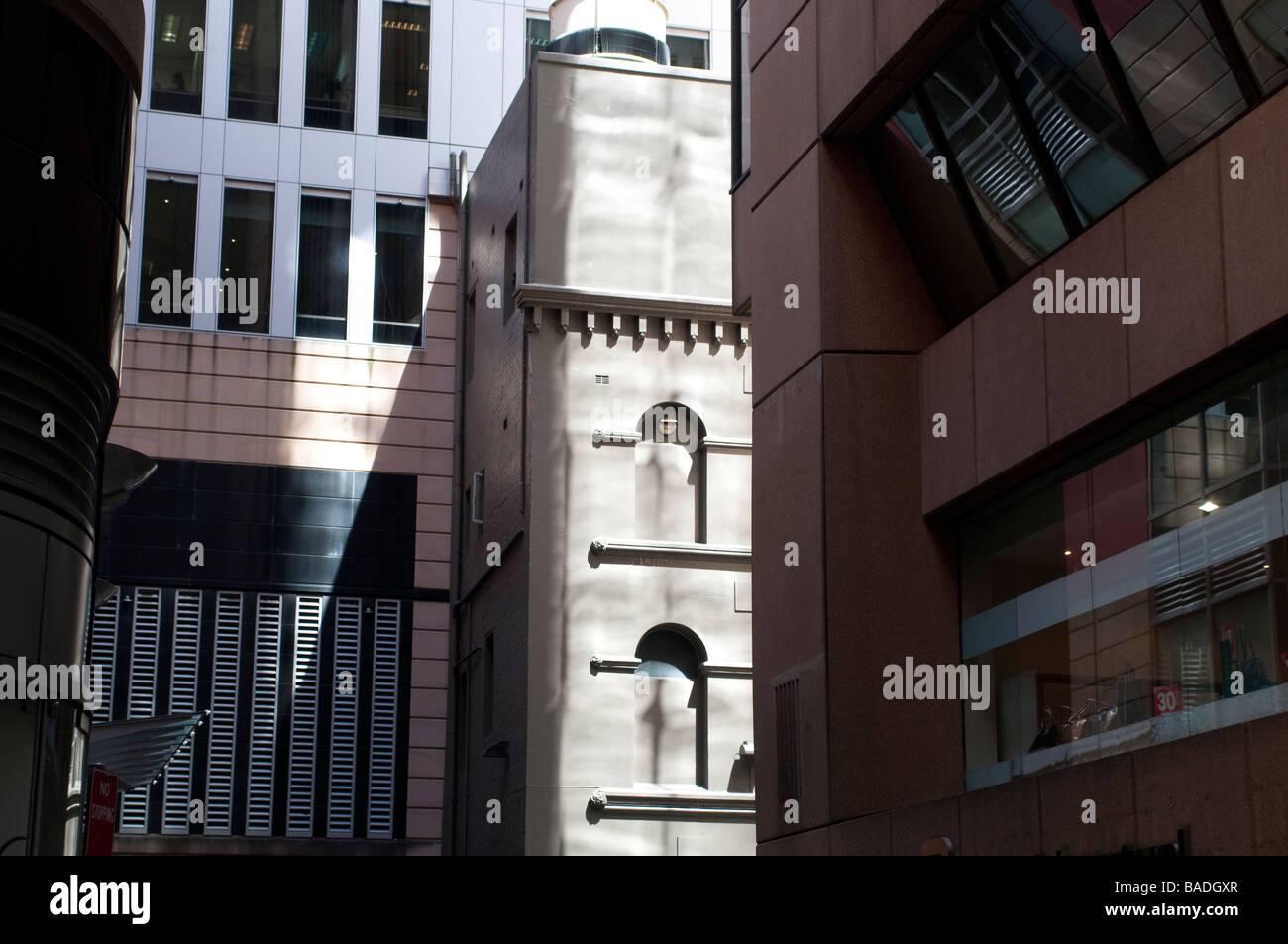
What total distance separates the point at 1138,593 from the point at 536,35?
102 feet

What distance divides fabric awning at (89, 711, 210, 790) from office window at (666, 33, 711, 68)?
22.4 meters

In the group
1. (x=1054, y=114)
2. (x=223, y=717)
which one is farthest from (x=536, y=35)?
(x=1054, y=114)

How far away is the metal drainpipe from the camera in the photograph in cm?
3909

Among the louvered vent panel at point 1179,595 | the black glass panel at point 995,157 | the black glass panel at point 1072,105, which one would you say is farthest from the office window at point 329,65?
the louvered vent panel at point 1179,595

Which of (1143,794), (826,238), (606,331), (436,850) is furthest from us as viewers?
(436,850)

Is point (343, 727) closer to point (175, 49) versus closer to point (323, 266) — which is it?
point (323, 266)

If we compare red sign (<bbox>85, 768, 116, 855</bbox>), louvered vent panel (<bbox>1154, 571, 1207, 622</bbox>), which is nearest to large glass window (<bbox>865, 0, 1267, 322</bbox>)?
louvered vent panel (<bbox>1154, 571, 1207, 622</bbox>)

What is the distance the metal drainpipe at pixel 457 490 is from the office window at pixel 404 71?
1311 mm

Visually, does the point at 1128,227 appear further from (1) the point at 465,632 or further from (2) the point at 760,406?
(1) the point at 465,632

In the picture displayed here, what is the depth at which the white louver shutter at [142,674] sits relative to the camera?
3688 cm

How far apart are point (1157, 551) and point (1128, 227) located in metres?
2.65

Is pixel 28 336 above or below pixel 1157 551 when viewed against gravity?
above

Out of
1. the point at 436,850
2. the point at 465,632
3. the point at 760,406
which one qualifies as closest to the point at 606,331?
the point at 465,632
